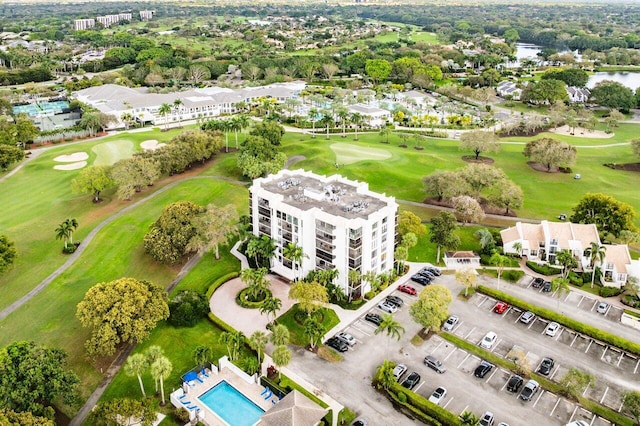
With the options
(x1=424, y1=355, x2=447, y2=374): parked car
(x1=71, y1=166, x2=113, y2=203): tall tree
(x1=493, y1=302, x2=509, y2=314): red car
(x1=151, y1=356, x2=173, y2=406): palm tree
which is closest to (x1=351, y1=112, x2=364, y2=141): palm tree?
(x1=71, y1=166, x2=113, y2=203): tall tree

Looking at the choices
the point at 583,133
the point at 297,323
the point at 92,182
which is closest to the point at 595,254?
the point at 297,323

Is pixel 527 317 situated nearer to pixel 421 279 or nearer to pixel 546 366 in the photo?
pixel 546 366

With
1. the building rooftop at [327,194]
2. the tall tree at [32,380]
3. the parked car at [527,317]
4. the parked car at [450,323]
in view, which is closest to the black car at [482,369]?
the parked car at [450,323]

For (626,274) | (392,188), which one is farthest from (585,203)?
(392,188)

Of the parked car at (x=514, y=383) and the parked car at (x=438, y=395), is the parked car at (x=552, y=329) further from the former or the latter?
the parked car at (x=438, y=395)

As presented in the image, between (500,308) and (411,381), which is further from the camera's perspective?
(500,308)

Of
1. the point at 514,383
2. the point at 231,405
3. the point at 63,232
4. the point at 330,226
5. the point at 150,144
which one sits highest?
the point at 330,226

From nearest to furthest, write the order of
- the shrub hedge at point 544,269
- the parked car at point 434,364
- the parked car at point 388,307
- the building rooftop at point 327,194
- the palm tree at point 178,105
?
the parked car at point 434,364
the parked car at point 388,307
the building rooftop at point 327,194
the shrub hedge at point 544,269
the palm tree at point 178,105
